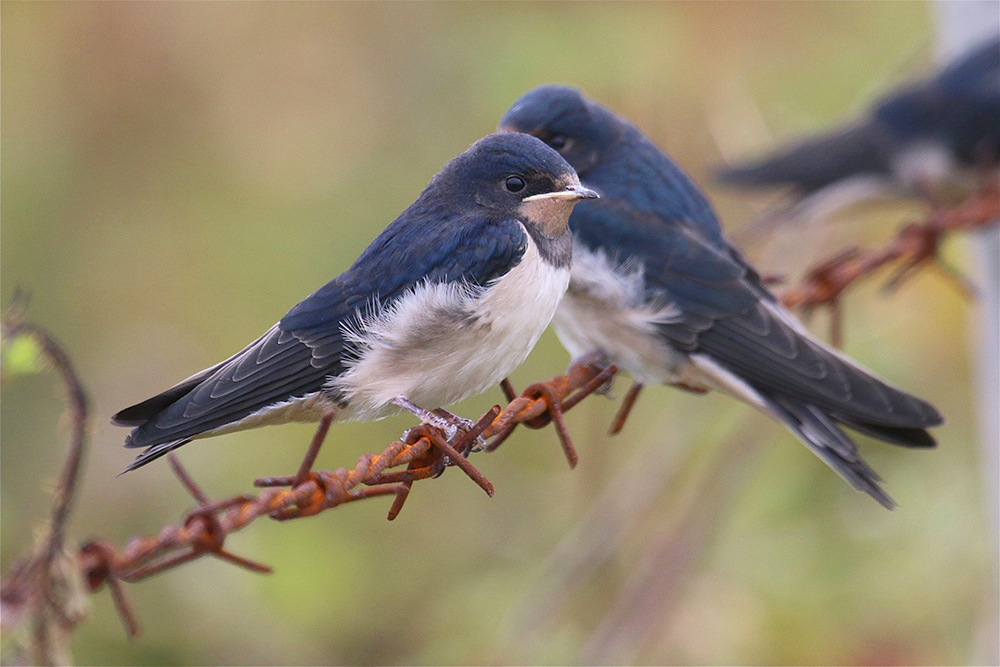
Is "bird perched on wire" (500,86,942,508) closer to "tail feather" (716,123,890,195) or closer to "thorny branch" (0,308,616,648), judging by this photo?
"thorny branch" (0,308,616,648)

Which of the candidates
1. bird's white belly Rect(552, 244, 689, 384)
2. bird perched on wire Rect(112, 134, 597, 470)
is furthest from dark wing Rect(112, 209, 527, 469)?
bird's white belly Rect(552, 244, 689, 384)

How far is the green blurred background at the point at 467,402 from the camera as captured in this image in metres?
3.14

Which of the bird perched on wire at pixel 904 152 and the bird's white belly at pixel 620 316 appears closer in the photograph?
the bird's white belly at pixel 620 316

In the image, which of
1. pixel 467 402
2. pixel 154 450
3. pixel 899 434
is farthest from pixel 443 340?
pixel 467 402

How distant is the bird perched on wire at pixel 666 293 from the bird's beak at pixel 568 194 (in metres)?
0.57

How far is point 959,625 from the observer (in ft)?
10.8

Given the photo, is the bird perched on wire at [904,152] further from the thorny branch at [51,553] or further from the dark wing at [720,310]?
the thorny branch at [51,553]

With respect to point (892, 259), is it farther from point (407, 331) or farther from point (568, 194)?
point (407, 331)

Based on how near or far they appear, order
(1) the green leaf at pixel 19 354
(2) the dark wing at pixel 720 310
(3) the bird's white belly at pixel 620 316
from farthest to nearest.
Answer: (3) the bird's white belly at pixel 620 316 → (2) the dark wing at pixel 720 310 → (1) the green leaf at pixel 19 354

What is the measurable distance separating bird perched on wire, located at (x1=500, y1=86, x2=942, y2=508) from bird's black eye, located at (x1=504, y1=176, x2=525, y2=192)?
0.53 meters

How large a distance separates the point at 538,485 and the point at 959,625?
141cm

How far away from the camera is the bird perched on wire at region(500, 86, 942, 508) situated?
2.30 metres

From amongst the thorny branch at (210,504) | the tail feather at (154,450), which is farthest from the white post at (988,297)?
the tail feather at (154,450)

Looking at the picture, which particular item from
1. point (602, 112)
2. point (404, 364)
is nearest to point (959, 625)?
point (602, 112)
